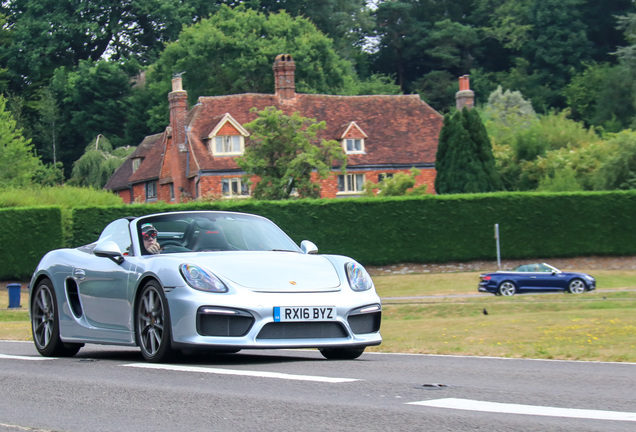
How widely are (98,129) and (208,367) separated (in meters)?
85.8

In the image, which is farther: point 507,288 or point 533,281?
point 533,281

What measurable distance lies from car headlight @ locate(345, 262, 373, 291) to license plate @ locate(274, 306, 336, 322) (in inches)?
20.2

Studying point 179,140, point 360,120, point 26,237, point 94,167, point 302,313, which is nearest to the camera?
point 302,313

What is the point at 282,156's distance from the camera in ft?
172

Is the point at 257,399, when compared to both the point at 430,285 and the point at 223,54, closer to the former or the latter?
the point at 430,285

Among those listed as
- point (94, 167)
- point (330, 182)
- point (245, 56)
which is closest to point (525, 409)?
point (330, 182)

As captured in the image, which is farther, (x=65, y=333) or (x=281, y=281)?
(x=65, y=333)

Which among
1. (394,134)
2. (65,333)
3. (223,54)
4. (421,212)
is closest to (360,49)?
(223,54)

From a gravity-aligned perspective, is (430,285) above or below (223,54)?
below

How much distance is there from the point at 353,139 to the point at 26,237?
2925 centimetres

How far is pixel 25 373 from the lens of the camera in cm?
879

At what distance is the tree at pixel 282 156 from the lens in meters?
51.6

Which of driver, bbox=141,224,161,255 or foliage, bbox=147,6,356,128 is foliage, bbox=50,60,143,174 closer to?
foliage, bbox=147,6,356,128

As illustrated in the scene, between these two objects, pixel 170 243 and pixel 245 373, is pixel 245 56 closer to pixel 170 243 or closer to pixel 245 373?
pixel 170 243
